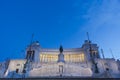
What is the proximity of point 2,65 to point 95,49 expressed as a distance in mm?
40892

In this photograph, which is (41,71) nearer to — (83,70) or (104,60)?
(83,70)

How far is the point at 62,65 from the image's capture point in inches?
2261

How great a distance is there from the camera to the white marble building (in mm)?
53688

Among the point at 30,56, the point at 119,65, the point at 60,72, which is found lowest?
the point at 60,72

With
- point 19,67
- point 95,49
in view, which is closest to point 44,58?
point 19,67

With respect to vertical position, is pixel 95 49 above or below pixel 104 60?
above

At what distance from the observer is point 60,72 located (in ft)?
180

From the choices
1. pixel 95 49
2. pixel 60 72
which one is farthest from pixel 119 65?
pixel 60 72

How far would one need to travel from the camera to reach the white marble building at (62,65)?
5369 cm

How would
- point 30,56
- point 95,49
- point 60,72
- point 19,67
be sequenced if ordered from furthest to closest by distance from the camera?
point 95,49, point 30,56, point 19,67, point 60,72

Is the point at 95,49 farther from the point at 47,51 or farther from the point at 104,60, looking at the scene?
the point at 47,51

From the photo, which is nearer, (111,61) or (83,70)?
(83,70)

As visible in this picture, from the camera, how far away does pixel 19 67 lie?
6556 centimetres

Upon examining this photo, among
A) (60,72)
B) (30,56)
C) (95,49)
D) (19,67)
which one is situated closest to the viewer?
(60,72)
